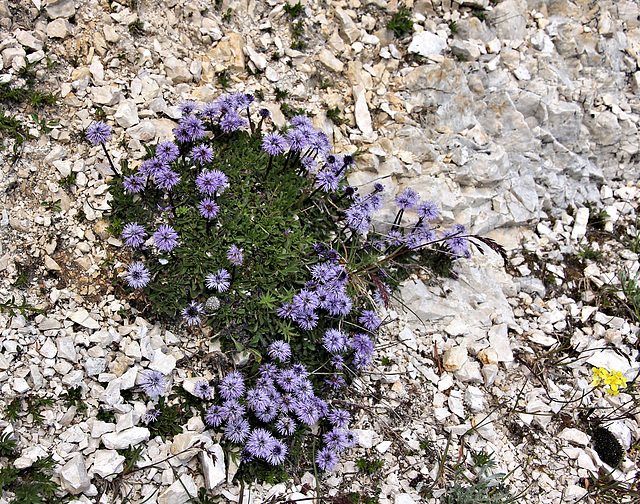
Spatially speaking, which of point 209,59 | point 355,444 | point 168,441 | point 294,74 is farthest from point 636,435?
point 209,59

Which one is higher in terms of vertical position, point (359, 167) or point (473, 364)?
point (359, 167)

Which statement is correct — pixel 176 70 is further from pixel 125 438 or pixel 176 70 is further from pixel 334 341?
pixel 125 438

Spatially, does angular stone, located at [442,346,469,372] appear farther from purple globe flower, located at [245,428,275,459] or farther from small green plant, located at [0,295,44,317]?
small green plant, located at [0,295,44,317]

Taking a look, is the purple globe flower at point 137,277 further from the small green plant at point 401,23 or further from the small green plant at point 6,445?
the small green plant at point 401,23

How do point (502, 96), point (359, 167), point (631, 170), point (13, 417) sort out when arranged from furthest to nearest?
1. point (631, 170)
2. point (502, 96)
3. point (359, 167)
4. point (13, 417)

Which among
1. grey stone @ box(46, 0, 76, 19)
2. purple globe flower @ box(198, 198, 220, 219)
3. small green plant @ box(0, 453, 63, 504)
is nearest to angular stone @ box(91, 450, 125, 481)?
small green plant @ box(0, 453, 63, 504)

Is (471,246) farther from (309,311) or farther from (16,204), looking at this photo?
(16,204)
